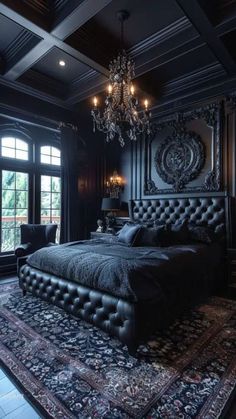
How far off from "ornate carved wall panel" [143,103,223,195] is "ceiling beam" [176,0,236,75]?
26.1 inches

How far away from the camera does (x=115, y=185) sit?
5.56 metres

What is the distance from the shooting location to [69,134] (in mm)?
5164

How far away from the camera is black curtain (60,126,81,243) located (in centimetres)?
512

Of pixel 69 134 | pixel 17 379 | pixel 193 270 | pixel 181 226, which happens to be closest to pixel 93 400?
pixel 17 379

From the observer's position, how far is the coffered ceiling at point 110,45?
2.67 metres

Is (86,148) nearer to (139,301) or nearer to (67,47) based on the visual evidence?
(67,47)

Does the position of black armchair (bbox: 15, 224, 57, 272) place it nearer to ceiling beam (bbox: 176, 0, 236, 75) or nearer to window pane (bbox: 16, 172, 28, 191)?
window pane (bbox: 16, 172, 28, 191)

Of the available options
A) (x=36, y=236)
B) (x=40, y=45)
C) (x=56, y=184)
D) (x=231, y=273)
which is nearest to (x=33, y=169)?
(x=56, y=184)

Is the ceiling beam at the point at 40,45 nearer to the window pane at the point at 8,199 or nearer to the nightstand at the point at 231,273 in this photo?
the window pane at the point at 8,199

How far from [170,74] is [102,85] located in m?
1.17

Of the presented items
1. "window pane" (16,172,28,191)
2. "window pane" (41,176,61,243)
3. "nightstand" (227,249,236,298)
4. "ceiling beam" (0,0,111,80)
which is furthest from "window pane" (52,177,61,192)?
"nightstand" (227,249,236,298)

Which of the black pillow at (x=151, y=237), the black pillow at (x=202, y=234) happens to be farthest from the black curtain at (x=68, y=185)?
the black pillow at (x=202, y=234)

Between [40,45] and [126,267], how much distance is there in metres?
3.05

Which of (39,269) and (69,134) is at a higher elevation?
(69,134)
